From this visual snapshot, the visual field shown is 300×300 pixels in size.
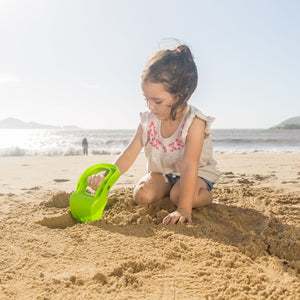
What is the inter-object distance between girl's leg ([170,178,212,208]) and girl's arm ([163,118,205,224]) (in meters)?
0.17

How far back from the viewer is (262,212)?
197cm

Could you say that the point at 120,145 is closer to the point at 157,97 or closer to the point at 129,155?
the point at 129,155

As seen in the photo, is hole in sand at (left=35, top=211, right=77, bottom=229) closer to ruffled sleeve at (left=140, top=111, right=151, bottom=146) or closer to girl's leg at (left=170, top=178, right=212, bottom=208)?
girl's leg at (left=170, top=178, right=212, bottom=208)

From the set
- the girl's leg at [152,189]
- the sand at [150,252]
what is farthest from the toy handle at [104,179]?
the girl's leg at [152,189]

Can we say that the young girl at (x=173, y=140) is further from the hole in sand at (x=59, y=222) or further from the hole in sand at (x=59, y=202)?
the hole in sand at (x=59, y=202)

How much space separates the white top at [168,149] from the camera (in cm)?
215

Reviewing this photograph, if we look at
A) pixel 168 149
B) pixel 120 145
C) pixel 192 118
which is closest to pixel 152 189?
pixel 168 149

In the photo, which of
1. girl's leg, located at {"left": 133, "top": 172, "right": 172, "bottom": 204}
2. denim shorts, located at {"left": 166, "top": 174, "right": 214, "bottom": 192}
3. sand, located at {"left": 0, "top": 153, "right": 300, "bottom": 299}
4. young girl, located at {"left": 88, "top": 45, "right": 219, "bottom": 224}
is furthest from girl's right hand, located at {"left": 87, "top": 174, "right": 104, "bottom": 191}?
denim shorts, located at {"left": 166, "top": 174, "right": 214, "bottom": 192}

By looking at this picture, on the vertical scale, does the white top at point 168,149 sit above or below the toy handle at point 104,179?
above

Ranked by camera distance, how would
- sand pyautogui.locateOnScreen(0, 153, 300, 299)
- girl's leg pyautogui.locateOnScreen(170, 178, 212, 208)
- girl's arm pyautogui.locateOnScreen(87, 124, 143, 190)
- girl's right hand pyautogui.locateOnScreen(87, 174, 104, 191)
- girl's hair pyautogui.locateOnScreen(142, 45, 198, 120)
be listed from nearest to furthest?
sand pyautogui.locateOnScreen(0, 153, 300, 299)
girl's hair pyautogui.locateOnScreen(142, 45, 198, 120)
girl's right hand pyautogui.locateOnScreen(87, 174, 104, 191)
girl's leg pyautogui.locateOnScreen(170, 178, 212, 208)
girl's arm pyautogui.locateOnScreen(87, 124, 143, 190)

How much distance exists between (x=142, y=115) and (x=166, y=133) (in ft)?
0.93

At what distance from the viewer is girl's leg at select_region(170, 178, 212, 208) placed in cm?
201

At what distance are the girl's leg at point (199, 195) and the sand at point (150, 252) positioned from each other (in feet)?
0.18

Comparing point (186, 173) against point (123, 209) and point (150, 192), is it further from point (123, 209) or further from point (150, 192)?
point (123, 209)
